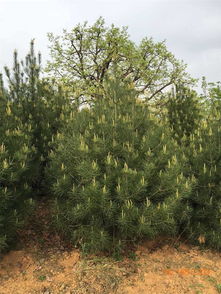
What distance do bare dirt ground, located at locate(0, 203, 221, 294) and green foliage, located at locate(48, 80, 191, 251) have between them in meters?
0.54

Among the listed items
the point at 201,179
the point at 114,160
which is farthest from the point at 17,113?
the point at 201,179

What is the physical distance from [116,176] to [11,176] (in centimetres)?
214

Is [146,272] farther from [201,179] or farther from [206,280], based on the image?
[201,179]

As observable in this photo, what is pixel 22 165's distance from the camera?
246 inches

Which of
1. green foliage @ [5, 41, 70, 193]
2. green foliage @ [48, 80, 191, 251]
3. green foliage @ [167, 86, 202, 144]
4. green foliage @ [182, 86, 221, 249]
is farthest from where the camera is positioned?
green foliage @ [167, 86, 202, 144]

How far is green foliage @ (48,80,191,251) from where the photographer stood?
5824 mm

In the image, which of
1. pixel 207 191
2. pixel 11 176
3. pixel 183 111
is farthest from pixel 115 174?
pixel 183 111

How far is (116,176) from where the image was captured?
5.98 meters

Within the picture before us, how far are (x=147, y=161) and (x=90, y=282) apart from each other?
9.10 ft

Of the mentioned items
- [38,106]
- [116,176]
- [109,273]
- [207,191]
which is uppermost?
[38,106]

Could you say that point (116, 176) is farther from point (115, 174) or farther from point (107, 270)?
point (107, 270)

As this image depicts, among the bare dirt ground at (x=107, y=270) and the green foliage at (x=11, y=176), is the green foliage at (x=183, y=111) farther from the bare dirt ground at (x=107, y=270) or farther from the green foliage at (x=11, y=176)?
the green foliage at (x=11, y=176)

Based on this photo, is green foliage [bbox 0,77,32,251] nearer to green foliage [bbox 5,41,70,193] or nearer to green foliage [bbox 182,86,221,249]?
green foliage [bbox 5,41,70,193]

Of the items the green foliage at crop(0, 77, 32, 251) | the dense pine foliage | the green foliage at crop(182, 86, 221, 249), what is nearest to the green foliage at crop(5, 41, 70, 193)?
the dense pine foliage
